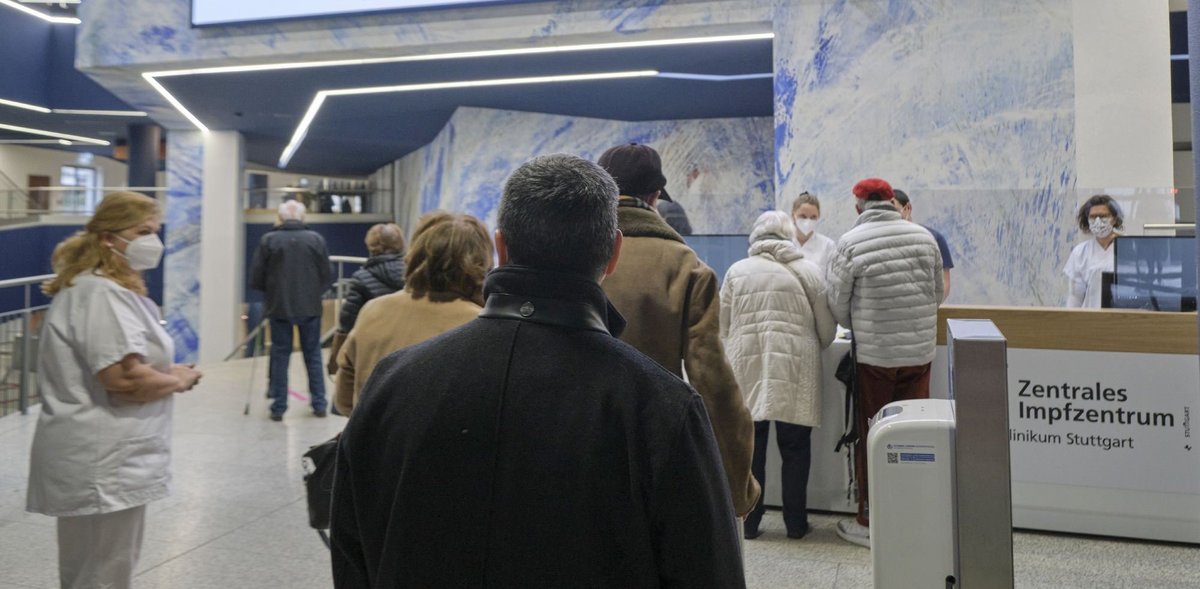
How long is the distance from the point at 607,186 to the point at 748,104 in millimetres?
10008

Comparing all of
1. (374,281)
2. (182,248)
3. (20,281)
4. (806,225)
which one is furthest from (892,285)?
(182,248)

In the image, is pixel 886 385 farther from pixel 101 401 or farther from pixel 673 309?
pixel 101 401

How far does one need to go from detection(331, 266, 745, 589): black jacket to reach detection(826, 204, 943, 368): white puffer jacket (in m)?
2.89

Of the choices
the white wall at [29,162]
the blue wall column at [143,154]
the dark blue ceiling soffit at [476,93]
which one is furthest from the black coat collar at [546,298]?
the blue wall column at [143,154]

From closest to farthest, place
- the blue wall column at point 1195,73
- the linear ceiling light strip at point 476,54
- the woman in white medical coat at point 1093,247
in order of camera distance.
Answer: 1. the blue wall column at point 1195,73
2. the woman in white medical coat at point 1093,247
3. the linear ceiling light strip at point 476,54

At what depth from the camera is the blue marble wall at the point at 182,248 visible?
11812mm

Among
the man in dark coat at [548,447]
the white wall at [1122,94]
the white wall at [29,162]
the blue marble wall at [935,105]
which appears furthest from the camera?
the blue marble wall at [935,105]

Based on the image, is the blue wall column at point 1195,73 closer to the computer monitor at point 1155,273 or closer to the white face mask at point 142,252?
the computer monitor at point 1155,273

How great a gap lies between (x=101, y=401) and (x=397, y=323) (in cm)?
91

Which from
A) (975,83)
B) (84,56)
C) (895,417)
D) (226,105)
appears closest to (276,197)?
(226,105)

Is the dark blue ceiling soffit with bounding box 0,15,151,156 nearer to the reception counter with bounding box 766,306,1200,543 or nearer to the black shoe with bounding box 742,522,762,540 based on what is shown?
the black shoe with bounding box 742,522,762,540

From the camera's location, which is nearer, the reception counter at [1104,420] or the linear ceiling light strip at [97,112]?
the reception counter at [1104,420]

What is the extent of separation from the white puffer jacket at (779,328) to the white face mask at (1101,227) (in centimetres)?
185

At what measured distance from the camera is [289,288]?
6.94 m
